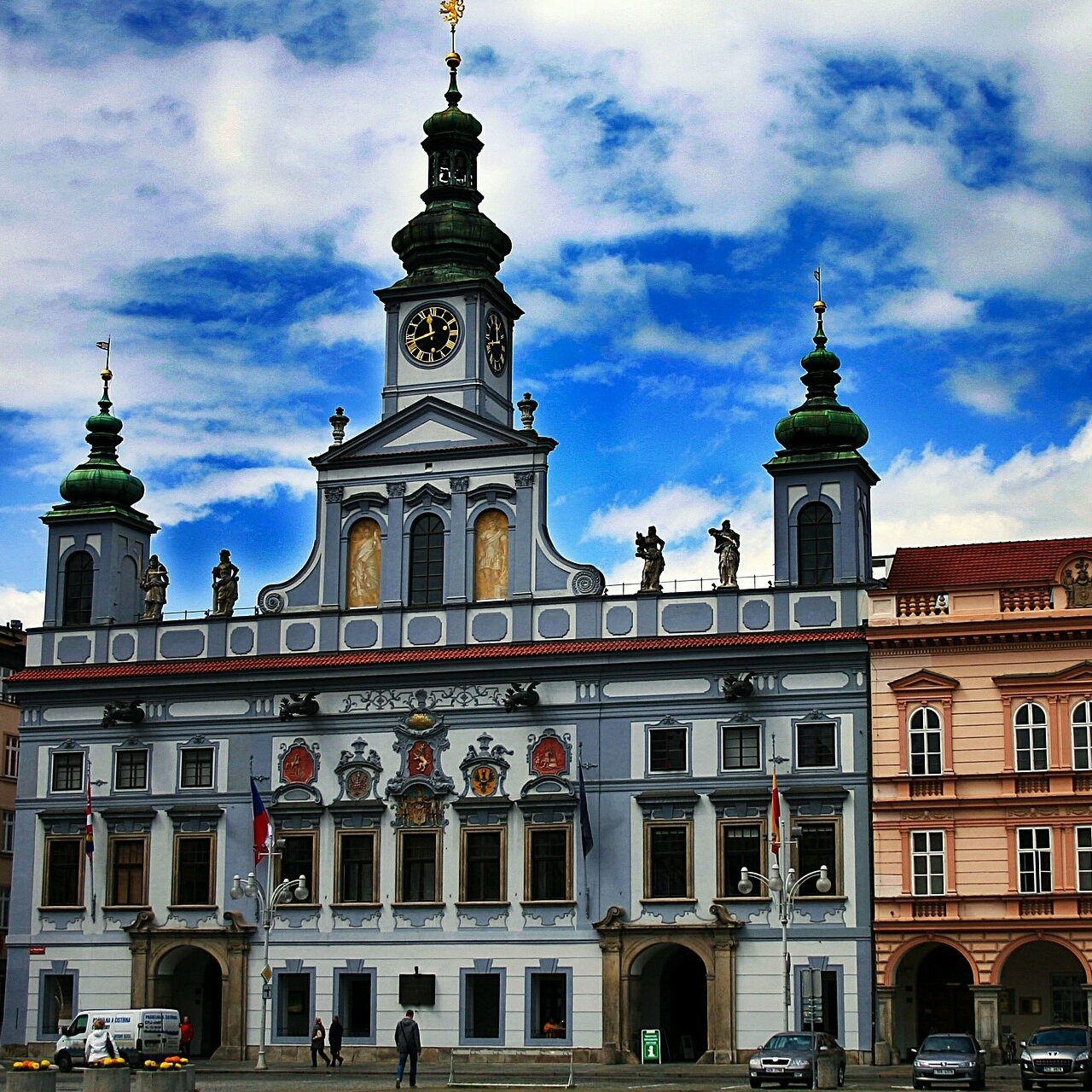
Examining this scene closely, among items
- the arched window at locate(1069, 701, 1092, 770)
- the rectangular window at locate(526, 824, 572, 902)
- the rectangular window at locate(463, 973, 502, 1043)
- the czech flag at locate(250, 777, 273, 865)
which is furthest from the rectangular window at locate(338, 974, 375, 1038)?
the arched window at locate(1069, 701, 1092, 770)

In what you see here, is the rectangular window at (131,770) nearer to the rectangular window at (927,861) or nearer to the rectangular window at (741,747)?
the rectangular window at (741,747)

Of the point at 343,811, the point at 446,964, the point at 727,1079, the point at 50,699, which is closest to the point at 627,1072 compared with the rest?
the point at 727,1079

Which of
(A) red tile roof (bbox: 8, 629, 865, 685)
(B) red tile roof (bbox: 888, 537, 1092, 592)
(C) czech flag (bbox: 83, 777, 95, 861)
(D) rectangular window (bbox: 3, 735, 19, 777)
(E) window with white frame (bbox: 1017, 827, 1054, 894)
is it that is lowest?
(E) window with white frame (bbox: 1017, 827, 1054, 894)

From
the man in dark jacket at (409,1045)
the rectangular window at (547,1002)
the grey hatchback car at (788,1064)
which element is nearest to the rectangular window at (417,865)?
the rectangular window at (547,1002)

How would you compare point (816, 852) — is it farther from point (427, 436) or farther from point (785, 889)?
point (427, 436)

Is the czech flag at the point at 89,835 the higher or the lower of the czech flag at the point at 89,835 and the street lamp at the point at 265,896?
the higher

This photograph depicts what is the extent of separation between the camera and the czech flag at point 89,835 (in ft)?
220

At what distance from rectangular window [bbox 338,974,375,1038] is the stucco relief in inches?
470

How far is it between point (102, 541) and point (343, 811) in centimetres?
1394

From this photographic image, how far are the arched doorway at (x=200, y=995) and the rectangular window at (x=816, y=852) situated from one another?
65.7 ft

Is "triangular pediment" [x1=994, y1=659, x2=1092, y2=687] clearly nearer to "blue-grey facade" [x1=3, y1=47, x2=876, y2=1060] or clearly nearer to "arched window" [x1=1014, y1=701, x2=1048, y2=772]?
"arched window" [x1=1014, y1=701, x2=1048, y2=772]

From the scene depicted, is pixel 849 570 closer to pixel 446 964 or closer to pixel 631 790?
pixel 631 790

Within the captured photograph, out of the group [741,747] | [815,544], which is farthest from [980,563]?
[741,747]

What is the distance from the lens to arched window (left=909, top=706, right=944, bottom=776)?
60.9 m
